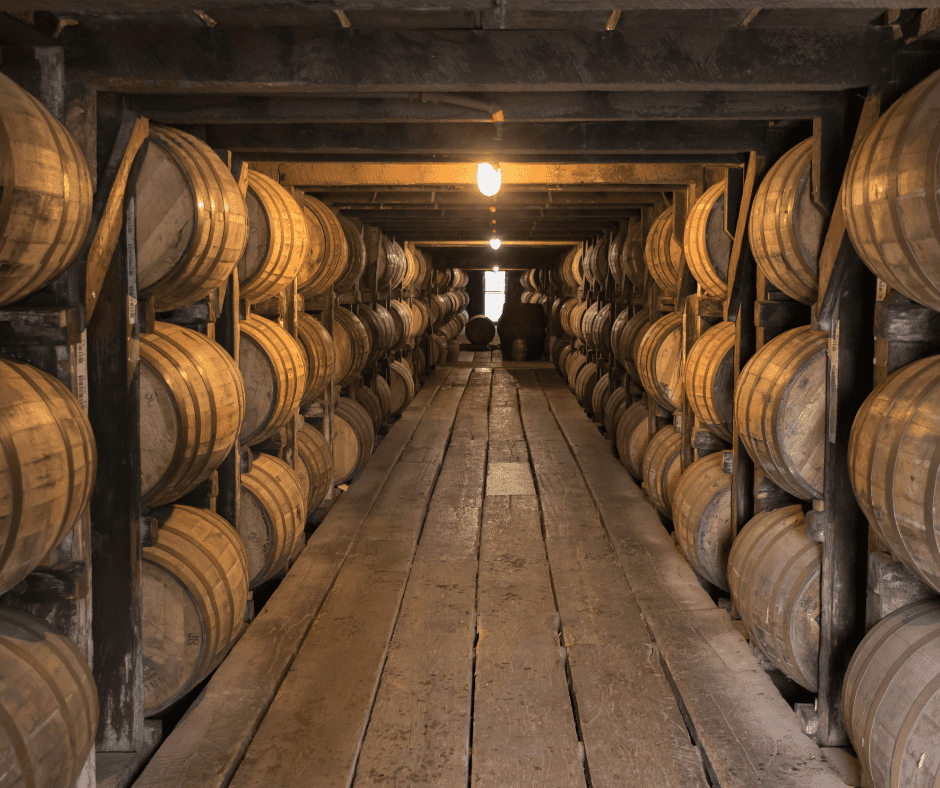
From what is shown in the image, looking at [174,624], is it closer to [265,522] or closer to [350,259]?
[265,522]

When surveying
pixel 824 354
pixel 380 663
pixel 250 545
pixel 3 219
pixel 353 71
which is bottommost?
pixel 380 663

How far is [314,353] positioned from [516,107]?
2985mm

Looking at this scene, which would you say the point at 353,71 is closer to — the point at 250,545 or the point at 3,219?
the point at 3,219

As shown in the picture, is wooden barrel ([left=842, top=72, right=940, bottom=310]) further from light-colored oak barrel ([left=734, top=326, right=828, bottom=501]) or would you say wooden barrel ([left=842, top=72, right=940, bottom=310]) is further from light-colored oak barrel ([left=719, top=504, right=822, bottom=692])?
light-colored oak barrel ([left=719, top=504, right=822, bottom=692])

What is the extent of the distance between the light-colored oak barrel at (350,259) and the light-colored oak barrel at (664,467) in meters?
2.97

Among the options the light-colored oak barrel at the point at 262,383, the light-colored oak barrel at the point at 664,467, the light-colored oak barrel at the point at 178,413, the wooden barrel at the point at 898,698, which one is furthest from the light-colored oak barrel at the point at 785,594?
the light-colored oak barrel at the point at 262,383

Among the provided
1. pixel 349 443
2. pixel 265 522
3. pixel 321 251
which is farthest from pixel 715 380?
pixel 349 443

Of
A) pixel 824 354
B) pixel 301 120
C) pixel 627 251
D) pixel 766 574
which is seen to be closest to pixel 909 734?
pixel 766 574

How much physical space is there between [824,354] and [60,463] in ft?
8.76

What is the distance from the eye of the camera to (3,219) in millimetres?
Answer: 2137

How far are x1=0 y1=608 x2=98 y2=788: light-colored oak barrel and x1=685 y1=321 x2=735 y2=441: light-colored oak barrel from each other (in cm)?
337

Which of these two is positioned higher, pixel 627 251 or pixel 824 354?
pixel 627 251

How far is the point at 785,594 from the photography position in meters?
3.38

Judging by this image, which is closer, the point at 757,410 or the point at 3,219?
the point at 3,219
